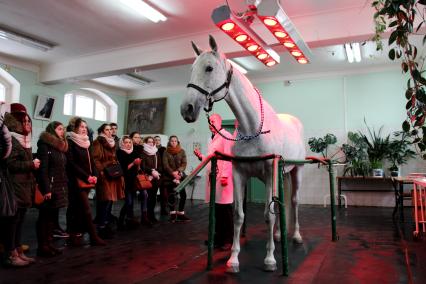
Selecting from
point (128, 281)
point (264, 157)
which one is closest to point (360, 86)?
point (264, 157)

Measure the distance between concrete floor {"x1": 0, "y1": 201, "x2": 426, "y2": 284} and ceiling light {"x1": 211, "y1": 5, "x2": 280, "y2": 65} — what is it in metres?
2.39

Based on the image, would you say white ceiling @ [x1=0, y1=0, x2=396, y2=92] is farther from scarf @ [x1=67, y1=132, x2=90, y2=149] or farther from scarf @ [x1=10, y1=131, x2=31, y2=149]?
scarf @ [x1=10, y1=131, x2=31, y2=149]

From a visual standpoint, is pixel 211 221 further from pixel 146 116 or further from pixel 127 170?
pixel 146 116

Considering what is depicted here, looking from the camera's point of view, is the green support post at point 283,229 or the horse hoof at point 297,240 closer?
the green support post at point 283,229

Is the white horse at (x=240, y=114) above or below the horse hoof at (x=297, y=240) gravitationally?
above

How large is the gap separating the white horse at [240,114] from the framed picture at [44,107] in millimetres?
7144

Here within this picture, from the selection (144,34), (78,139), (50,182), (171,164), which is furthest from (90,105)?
(50,182)

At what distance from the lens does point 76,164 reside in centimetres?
379

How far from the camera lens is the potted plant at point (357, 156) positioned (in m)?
7.98

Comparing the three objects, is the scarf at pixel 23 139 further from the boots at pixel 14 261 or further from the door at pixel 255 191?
the door at pixel 255 191

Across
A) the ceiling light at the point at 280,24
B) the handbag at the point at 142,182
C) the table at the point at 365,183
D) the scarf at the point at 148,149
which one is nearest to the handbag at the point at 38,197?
the handbag at the point at 142,182

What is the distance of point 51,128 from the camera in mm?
3525

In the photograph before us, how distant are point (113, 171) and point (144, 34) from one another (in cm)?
336

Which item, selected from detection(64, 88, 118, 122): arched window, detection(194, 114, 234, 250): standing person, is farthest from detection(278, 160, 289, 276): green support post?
detection(64, 88, 118, 122): arched window
